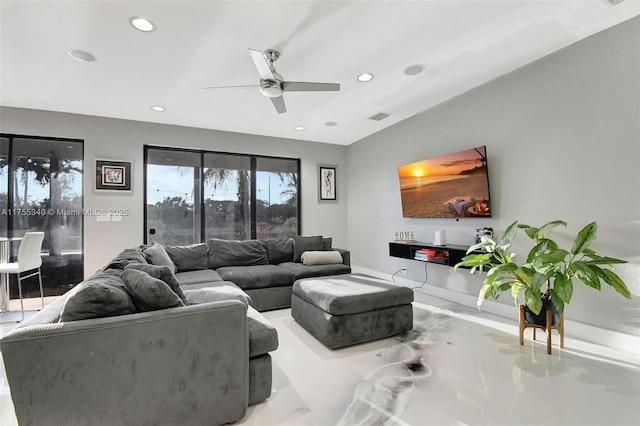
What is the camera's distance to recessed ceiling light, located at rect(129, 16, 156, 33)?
2318 mm

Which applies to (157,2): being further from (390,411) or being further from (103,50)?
(390,411)

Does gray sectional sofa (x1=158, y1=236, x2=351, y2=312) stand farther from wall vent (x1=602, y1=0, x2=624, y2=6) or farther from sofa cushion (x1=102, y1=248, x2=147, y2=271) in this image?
wall vent (x1=602, y1=0, x2=624, y2=6)

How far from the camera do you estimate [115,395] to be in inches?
55.6

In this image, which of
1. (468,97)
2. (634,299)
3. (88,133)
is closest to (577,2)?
(468,97)

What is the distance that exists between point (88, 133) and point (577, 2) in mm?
5889

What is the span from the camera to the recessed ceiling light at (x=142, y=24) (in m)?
2.32

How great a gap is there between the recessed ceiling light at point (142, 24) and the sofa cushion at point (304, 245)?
3.19 meters

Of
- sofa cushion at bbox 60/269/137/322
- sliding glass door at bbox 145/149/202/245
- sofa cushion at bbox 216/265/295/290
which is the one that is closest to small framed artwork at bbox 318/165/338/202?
sliding glass door at bbox 145/149/202/245

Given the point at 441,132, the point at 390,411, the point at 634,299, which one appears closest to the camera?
the point at 390,411

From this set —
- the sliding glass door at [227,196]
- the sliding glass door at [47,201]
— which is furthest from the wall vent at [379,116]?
the sliding glass door at [47,201]

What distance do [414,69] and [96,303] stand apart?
11.0ft

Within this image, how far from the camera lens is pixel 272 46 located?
269 cm

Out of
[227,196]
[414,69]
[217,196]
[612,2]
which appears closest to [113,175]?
[217,196]

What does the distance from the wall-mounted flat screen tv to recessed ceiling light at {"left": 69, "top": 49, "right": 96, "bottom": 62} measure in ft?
13.2
